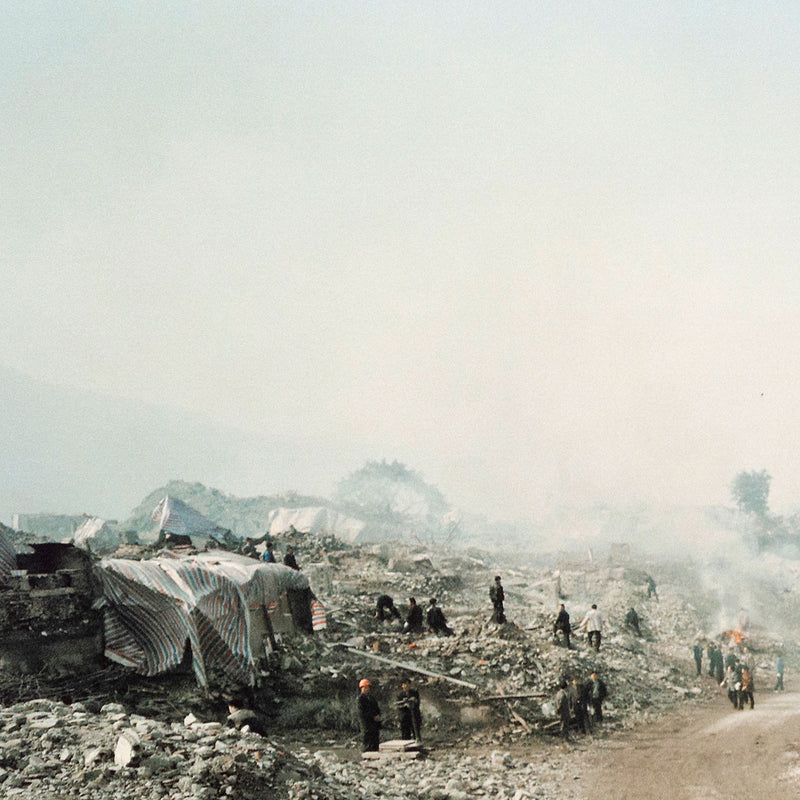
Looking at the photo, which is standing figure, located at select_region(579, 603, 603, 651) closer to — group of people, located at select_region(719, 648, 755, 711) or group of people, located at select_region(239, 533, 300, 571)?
group of people, located at select_region(719, 648, 755, 711)

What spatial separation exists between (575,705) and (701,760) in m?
2.40

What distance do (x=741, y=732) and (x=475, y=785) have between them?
22.5 feet

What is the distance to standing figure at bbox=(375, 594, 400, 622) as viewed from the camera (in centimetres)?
1738

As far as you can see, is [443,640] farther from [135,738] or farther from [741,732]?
[135,738]

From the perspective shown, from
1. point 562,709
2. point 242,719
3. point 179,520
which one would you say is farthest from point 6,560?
point 179,520

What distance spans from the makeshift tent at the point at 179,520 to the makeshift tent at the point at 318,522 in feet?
66.4

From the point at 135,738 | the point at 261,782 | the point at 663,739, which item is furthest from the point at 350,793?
the point at 663,739

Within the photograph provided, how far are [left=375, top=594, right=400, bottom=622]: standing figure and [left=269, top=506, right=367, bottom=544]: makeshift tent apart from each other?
2499cm

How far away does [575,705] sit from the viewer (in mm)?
12867

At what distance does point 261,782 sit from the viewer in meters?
6.54

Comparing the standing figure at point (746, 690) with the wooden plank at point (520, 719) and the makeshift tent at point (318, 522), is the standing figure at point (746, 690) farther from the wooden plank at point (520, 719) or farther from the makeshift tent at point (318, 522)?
the makeshift tent at point (318, 522)

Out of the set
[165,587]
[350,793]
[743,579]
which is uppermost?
[165,587]

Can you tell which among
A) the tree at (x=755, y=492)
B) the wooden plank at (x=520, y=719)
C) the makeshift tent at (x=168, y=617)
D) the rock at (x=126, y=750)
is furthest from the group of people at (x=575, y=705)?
the tree at (x=755, y=492)

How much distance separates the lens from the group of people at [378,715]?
10250 mm
